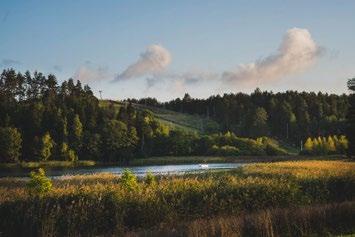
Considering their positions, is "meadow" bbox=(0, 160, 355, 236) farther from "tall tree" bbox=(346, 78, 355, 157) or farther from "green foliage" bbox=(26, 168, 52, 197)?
"tall tree" bbox=(346, 78, 355, 157)

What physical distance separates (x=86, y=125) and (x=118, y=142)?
1465cm

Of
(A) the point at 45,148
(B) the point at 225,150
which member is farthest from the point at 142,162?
(B) the point at 225,150

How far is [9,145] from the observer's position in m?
147

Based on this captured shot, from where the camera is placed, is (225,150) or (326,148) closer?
(326,148)

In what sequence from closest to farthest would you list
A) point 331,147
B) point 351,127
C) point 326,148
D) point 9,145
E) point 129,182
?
point 129,182 < point 351,127 < point 9,145 < point 331,147 < point 326,148

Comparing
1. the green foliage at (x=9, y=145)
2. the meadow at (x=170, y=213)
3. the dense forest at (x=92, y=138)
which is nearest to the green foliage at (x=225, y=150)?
the dense forest at (x=92, y=138)

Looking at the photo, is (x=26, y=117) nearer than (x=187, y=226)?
No

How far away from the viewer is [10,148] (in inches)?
5782

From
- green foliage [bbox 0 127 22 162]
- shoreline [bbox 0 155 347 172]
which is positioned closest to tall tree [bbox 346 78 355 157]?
shoreline [bbox 0 155 347 172]

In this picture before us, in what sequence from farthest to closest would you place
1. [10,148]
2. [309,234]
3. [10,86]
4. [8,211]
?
[10,86], [10,148], [8,211], [309,234]

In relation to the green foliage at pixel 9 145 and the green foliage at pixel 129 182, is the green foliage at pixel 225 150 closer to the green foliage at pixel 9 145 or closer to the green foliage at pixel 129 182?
the green foliage at pixel 9 145

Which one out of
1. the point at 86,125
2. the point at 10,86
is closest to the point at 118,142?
the point at 86,125

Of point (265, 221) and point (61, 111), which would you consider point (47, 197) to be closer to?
point (265, 221)

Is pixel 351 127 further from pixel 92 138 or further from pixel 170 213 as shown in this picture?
pixel 92 138
